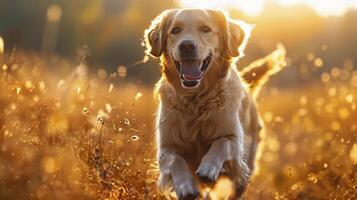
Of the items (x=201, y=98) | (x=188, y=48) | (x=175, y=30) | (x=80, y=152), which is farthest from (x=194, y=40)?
(x=80, y=152)

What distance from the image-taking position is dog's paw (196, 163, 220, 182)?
4180mm

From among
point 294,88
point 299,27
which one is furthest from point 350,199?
point 299,27

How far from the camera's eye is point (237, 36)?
5402 millimetres

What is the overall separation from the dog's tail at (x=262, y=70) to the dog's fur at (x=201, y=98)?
1.50 meters

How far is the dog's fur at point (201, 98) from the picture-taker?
15.9ft

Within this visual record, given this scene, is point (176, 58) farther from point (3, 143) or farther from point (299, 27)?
point (299, 27)

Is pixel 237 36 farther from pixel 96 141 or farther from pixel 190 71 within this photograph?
pixel 96 141

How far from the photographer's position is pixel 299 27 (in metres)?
24.3

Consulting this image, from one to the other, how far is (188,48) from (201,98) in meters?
0.54

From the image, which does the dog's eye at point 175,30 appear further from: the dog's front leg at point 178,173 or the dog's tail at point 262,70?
the dog's tail at point 262,70

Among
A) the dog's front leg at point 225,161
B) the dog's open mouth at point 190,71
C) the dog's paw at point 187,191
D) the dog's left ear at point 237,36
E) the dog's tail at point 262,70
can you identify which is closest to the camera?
the dog's paw at point 187,191

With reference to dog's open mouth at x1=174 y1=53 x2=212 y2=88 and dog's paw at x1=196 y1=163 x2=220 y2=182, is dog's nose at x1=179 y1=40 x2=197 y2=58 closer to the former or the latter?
dog's open mouth at x1=174 y1=53 x2=212 y2=88

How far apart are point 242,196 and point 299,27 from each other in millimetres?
19725

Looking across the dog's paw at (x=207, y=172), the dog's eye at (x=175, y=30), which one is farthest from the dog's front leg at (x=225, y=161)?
the dog's eye at (x=175, y=30)
